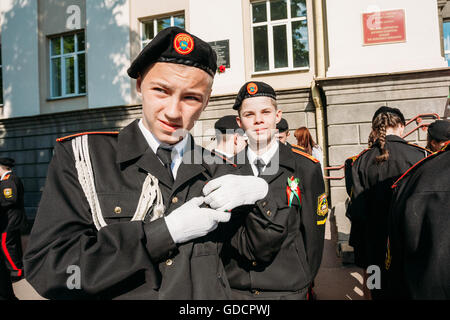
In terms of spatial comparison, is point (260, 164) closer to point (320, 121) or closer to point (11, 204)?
point (11, 204)

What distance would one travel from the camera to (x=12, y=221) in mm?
4691

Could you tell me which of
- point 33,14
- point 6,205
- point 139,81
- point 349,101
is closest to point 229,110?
point 349,101

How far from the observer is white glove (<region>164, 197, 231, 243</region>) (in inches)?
41.4

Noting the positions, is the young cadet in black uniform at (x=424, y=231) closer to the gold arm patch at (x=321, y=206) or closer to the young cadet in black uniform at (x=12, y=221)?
the gold arm patch at (x=321, y=206)

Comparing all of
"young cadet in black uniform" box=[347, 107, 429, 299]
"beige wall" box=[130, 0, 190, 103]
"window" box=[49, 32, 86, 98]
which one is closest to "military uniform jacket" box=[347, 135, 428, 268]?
"young cadet in black uniform" box=[347, 107, 429, 299]

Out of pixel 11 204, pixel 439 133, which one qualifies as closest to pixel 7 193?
pixel 11 204

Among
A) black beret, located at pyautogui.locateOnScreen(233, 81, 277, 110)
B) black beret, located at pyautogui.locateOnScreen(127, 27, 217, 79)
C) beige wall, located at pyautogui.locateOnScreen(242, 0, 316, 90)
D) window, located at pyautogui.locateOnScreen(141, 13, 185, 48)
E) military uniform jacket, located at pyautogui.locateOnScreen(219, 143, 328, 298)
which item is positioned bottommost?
military uniform jacket, located at pyautogui.locateOnScreen(219, 143, 328, 298)

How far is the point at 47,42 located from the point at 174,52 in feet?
36.0

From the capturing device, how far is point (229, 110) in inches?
306

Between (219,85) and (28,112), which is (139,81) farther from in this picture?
(28,112)

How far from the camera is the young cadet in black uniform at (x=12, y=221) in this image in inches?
179

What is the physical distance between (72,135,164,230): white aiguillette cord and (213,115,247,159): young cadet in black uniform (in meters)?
1.46

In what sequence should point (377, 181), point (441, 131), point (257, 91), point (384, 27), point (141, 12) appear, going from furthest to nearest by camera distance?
point (141, 12) → point (384, 27) → point (377, 181) → point (441, 131) → point (257, 91)

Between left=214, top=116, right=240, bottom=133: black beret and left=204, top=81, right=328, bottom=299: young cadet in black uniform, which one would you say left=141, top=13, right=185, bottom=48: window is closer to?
left=214, top=116, right=240, bottom=133: black beret
